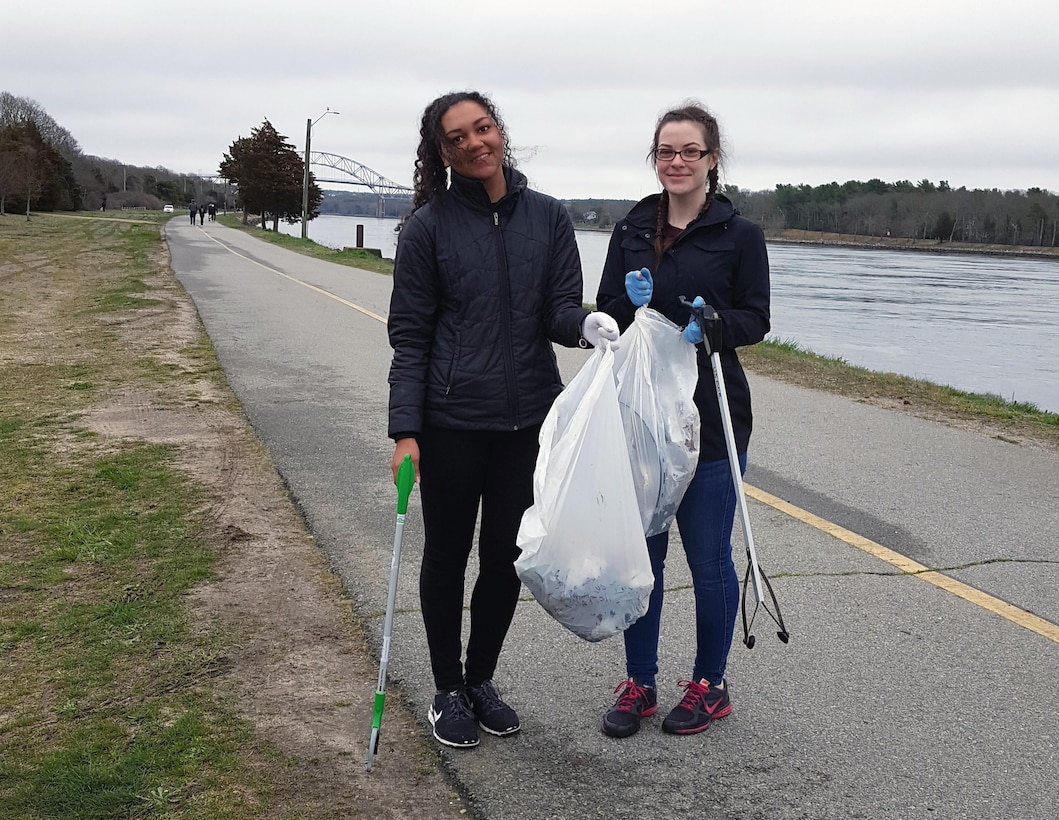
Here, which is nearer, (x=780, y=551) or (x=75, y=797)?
(x=75, y=797)

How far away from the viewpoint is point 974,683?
360 cm

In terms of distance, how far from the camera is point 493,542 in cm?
316

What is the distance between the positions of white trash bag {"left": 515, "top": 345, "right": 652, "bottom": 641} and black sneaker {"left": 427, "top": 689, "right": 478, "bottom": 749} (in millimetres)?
450

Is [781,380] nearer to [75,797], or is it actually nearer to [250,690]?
[250,690]

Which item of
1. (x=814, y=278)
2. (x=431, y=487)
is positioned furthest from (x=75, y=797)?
(x=814, y=278)

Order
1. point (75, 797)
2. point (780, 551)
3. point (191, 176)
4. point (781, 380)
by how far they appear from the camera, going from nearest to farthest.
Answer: point (75, 797)
point (780, 551)
point (781, 380)
point (191, 176)

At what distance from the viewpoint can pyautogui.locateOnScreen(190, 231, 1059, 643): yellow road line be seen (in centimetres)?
417

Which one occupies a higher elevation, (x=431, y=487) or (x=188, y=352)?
(x=431, y=487)

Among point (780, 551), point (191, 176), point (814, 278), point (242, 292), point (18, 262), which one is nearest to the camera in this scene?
point (780, 551)

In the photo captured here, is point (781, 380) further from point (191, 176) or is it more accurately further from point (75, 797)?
point (191, 176)

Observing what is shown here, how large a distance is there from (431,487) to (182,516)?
8.32 ft

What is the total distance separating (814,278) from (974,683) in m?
40.4

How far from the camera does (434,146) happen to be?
3.01m

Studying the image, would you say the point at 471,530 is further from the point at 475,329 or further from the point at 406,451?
the point at 475,329
